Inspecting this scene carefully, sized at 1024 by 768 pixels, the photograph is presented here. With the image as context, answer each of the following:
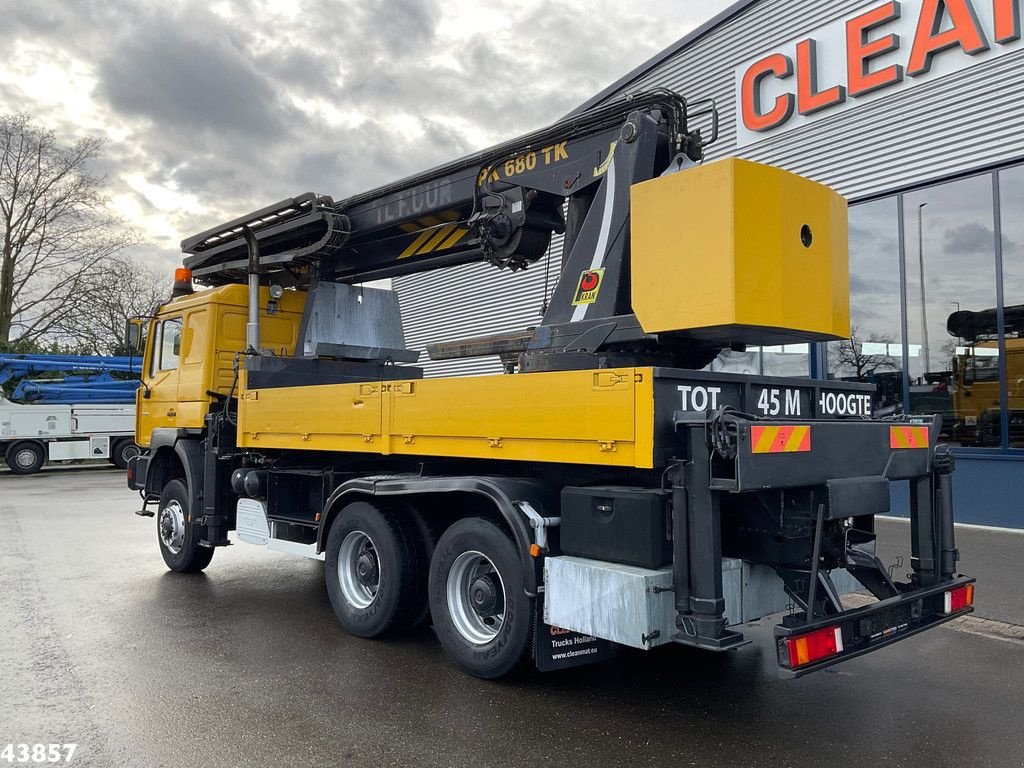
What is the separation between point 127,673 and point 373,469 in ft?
7.30

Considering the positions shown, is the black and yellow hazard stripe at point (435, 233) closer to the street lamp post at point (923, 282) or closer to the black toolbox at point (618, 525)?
the black toolbox at point (618, 525)

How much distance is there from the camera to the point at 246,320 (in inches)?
326

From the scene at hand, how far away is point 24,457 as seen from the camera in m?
23.4

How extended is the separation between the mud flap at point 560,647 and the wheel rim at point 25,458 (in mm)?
23117

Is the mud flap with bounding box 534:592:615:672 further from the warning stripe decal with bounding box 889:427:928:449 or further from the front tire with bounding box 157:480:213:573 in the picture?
the front tire with bounding box 157:480:213:573

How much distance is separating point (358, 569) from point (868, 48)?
1009 cm

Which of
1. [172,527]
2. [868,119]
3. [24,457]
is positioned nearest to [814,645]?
[172,527]

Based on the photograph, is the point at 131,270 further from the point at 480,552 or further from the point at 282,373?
the point at 480,552

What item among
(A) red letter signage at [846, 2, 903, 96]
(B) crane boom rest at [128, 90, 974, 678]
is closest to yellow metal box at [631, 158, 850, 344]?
(B) crane boom rest at [128, 90, 974, 678]

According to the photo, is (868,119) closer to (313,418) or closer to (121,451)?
(313,418)

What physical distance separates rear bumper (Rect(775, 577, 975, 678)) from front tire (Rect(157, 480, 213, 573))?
6.00 metres

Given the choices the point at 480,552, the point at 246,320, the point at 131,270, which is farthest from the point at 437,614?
the point at 131,270

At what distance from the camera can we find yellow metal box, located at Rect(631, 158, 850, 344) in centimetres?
433

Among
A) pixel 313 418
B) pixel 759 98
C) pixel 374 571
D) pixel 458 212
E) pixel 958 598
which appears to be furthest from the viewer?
pixel 759 98
